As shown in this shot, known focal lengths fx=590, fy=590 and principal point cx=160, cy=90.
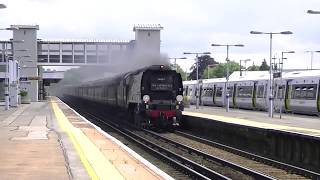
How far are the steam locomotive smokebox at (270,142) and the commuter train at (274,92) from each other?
10264 mm

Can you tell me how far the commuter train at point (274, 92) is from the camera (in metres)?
37.8

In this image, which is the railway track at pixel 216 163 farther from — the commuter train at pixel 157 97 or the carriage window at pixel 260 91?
the carriage window at pixel 260 91

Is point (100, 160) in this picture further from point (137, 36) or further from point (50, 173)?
point (137, 36)

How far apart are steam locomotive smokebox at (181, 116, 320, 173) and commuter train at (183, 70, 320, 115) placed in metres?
10.3

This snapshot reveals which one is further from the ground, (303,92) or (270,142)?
(303,92)

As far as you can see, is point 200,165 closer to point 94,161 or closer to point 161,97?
point 94,161

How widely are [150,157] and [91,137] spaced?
3333 mm

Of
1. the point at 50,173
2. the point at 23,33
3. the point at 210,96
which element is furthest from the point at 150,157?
the point at 23,33

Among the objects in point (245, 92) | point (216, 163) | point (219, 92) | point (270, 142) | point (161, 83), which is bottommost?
point (216, 163)

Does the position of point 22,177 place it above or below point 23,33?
below

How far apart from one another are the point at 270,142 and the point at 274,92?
2419cm

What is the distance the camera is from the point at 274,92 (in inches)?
1772

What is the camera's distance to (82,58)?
95.5m

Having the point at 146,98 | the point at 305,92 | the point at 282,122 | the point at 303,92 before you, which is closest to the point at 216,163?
the point at 146,98
